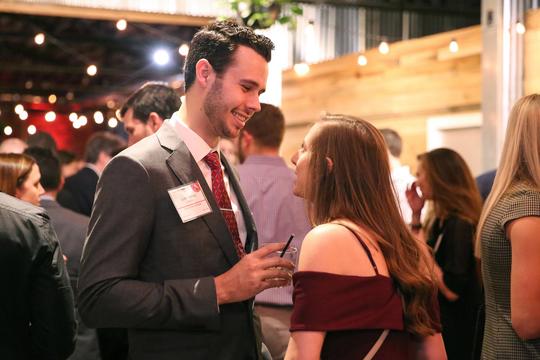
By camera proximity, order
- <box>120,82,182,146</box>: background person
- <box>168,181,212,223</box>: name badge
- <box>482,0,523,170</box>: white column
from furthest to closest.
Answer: <box>482,0,523,170</box>: white column, <box>120,82,182,146</box>: background person, <box>168,181,212,223</box>: name badge

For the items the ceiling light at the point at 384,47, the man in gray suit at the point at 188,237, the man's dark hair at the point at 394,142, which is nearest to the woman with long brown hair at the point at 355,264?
the man in gray suit at the point at 188,237

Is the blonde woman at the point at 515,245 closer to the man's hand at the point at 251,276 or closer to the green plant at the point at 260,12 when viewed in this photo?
the man's hand at the point at 251,276

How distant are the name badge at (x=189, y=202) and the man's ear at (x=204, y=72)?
30cm

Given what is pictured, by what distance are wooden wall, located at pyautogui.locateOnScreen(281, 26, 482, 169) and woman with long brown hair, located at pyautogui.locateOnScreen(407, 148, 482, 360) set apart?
2.61 m

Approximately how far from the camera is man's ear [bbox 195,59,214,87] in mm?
2395

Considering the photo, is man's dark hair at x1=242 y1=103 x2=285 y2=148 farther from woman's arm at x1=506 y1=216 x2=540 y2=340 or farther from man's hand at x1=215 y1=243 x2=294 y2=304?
man's hand at x1=215 y1=243 x2=294 y2=304

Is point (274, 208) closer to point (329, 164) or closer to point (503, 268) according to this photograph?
point (503, 268)

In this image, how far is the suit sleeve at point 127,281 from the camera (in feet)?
7.03

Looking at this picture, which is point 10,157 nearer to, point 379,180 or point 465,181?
point 379,180

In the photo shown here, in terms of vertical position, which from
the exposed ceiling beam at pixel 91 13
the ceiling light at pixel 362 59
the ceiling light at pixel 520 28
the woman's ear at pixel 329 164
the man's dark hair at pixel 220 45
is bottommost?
the woman's ear at pixel 329 164

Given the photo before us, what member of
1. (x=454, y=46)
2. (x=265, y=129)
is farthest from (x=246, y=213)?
(x=454, y=46)

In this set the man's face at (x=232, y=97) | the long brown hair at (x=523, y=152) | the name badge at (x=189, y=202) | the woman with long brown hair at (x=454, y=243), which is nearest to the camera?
the name badge at (x=189, y=202)

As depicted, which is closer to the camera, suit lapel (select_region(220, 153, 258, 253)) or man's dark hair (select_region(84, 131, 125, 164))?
suit lapel (select_region(220, 153, 258, 253))

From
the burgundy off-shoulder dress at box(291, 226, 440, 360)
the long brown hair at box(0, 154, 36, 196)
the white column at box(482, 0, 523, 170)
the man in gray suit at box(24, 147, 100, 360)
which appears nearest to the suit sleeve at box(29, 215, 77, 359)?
the long brown hair at box(0, 154, 36, 196)
